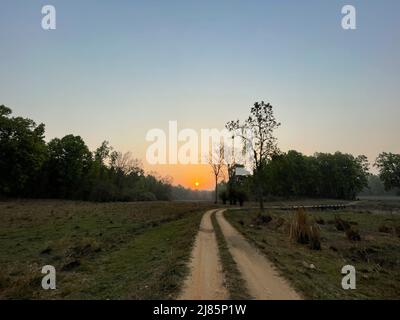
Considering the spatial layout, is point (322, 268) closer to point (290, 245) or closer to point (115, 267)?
point (290, 245)

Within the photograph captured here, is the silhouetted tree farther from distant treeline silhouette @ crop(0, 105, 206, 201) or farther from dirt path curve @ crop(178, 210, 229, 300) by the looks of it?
dirt path curve @ crop(178, 210, 229, 300)

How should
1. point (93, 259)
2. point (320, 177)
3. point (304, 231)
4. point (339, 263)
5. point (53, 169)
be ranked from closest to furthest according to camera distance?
point (93, 259) → point (339, 263) → point (304, 231) → point (53, 169) → point (320, 177)

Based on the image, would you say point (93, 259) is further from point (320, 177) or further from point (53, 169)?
point (320, 177)

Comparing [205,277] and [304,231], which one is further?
[304,231]

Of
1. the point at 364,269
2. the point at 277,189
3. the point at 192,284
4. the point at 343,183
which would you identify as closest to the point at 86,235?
Result: the point at 192,284

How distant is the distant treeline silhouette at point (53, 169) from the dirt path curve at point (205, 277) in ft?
217

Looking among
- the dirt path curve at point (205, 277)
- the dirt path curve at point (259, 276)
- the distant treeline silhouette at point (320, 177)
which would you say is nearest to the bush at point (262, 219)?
the dirt path curve at point (259, 276)

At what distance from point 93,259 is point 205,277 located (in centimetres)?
925

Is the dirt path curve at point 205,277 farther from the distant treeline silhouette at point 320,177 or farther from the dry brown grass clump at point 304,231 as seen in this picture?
the distant treeline silhouette at point 320,177

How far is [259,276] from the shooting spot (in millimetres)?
14336

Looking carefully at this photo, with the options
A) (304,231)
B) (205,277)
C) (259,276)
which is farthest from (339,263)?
(205,277)

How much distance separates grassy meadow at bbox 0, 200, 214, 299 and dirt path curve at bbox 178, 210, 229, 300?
1.45 feet

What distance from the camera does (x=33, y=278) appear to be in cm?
1566
